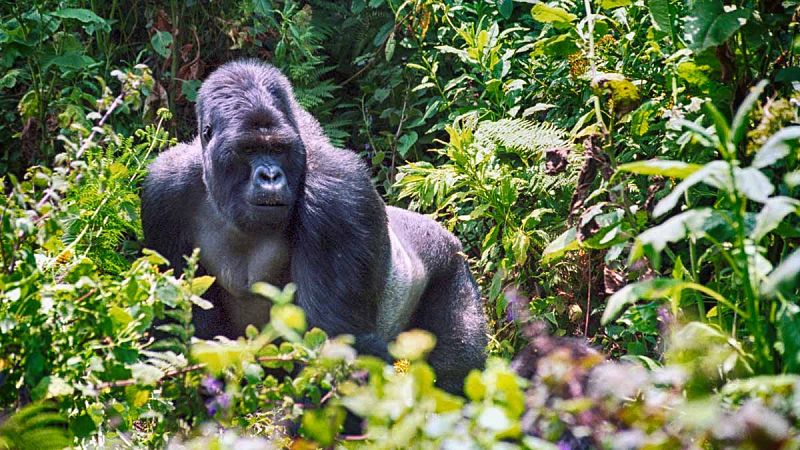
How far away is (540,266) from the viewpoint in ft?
12.5

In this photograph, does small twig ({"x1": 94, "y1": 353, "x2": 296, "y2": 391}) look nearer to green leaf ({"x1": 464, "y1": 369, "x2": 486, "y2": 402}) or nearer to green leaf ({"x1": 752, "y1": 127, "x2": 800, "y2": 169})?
green leaf ({"x1": 464, "y1": 369, "x2": 486, "y2": 402})

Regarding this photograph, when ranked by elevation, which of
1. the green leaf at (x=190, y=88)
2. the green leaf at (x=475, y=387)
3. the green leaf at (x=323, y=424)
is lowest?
the green leaf at (x=190, y=88)

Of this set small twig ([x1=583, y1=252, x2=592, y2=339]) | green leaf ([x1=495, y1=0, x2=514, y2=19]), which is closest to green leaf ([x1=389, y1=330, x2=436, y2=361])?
small twig ([x1=583, y1=252, x2=592, y2=339])

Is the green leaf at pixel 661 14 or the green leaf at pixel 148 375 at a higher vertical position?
the green leaf at pixel 661 14

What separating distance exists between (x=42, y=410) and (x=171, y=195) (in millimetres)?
1678

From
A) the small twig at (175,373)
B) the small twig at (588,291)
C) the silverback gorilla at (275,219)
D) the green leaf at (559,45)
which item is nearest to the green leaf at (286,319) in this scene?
the small twig at (175,373)

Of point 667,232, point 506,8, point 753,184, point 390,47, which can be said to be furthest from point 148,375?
point 390,47

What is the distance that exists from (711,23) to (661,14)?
0.39 m

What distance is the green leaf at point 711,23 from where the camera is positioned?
2457 millimetres

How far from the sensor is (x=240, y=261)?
345cm

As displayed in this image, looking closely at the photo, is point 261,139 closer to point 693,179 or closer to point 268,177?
point 268,177

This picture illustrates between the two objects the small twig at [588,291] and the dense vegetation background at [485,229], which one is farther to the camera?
the small twig at [588,291]

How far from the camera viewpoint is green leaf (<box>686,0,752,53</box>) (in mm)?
2457

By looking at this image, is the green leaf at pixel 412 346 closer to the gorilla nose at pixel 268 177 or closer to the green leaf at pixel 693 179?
the green leaf at pixel 693 179
